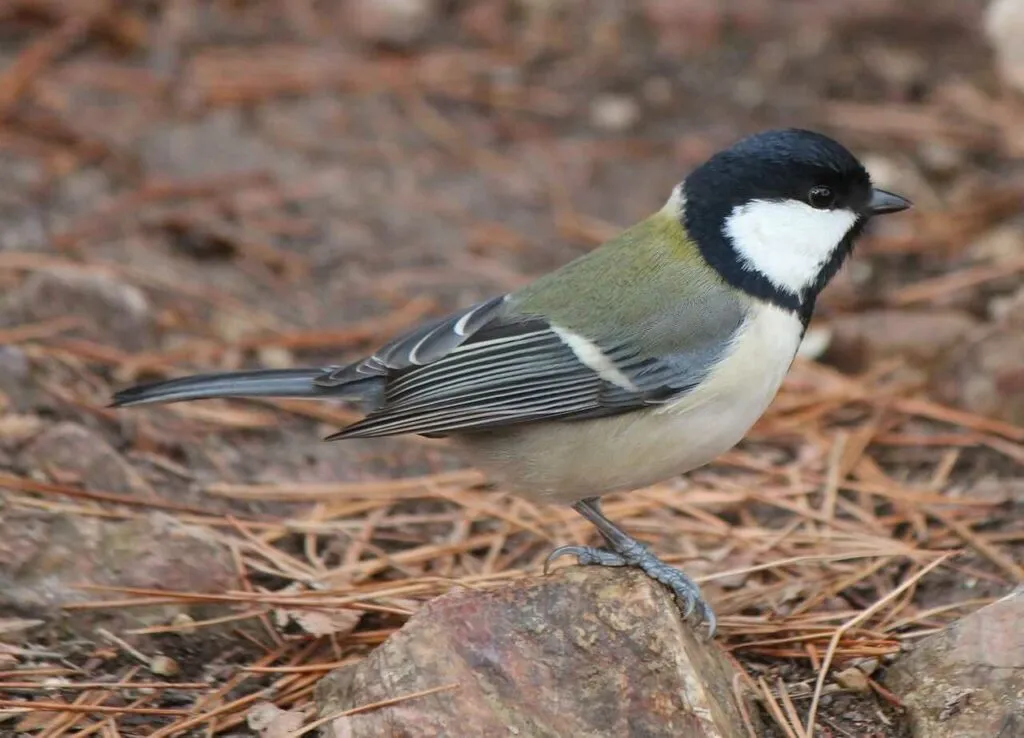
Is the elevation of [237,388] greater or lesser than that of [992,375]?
lesser

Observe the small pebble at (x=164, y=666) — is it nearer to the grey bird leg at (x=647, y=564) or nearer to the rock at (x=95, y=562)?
the rock at (x=95, y=562)

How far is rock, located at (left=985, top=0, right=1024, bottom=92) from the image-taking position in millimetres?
3691

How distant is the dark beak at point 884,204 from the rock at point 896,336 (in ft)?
2.82

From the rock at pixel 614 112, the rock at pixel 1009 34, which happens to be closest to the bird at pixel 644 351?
the rock at pixel 1009 34

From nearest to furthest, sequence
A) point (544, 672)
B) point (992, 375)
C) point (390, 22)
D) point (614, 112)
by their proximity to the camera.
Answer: point (544, 672) < point (992, 375) < point (614, 112) < point (390, 22)

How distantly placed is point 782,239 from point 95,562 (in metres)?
1.32

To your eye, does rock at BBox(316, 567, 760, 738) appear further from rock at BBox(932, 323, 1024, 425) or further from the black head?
rock at BBox(932, 323, 1024, 425)

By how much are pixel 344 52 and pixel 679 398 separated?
2789mm

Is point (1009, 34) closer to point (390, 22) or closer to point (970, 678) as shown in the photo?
point (390, 22)

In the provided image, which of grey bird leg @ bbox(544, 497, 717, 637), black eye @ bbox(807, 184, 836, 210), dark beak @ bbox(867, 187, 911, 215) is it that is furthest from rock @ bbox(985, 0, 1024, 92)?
grey bird leg @ bbox(544, 497, 717, 637)

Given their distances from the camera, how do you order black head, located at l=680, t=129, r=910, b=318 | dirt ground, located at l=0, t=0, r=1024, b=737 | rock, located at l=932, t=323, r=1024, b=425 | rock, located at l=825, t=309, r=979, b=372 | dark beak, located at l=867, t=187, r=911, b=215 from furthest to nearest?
rock, located at l=825, t=309, r=979, b=372 < rock, located at l=932, t=323, r=1024, b=425 < dark beak, located at l=867, t=187, r=911, b=215 < black head, located at l=680, t=129, r=910, b=318 < dirt ground, located at l=0, t=0, r=1024, b=737

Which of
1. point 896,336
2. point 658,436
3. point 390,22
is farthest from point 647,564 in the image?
point 390,22

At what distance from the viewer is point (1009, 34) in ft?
12.3

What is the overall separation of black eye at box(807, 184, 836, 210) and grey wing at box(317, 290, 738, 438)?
0.96 ft
